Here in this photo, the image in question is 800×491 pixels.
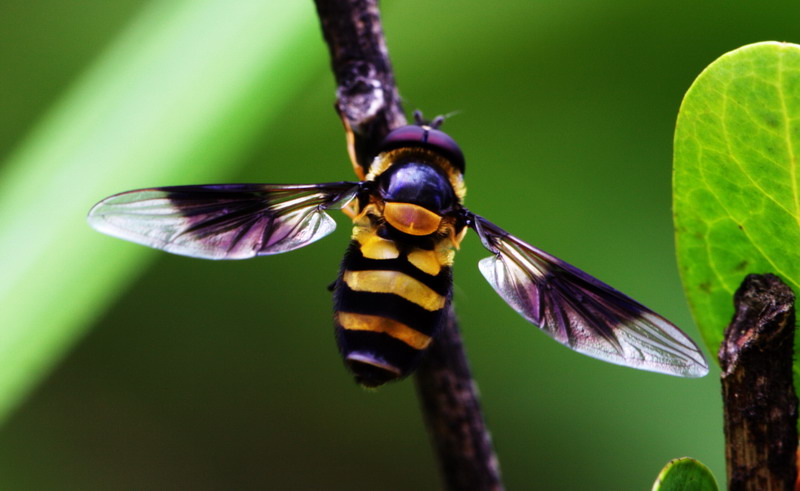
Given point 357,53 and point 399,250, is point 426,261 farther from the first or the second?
point 357,53

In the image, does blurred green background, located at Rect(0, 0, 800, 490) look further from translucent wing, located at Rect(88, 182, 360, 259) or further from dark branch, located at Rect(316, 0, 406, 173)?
dark branch, located at Rect(316, 0, 406, 173)

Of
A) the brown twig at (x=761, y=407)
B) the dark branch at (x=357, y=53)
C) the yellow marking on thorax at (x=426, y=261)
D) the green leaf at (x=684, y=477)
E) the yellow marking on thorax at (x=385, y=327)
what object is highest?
the dark branch at (x=357, y=53)

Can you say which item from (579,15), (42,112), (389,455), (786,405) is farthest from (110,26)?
(786,405)

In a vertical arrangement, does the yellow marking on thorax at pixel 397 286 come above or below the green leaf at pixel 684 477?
above

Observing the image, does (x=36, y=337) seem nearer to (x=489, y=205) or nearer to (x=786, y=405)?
(x=786, y=405)

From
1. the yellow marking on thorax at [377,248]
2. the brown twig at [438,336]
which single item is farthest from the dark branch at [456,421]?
the yellow marking on thorax at [377,248]

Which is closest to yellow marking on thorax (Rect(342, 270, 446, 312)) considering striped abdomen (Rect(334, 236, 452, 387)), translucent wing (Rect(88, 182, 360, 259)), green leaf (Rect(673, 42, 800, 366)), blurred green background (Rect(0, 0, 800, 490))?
striped abdomen (Rect(334, 236, 452, 387))

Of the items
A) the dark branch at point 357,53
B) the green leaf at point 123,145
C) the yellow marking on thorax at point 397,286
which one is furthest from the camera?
the green leaf at point 123,145

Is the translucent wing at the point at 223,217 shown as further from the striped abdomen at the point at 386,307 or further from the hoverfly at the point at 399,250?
the striped abdomen at the point at 386,307
